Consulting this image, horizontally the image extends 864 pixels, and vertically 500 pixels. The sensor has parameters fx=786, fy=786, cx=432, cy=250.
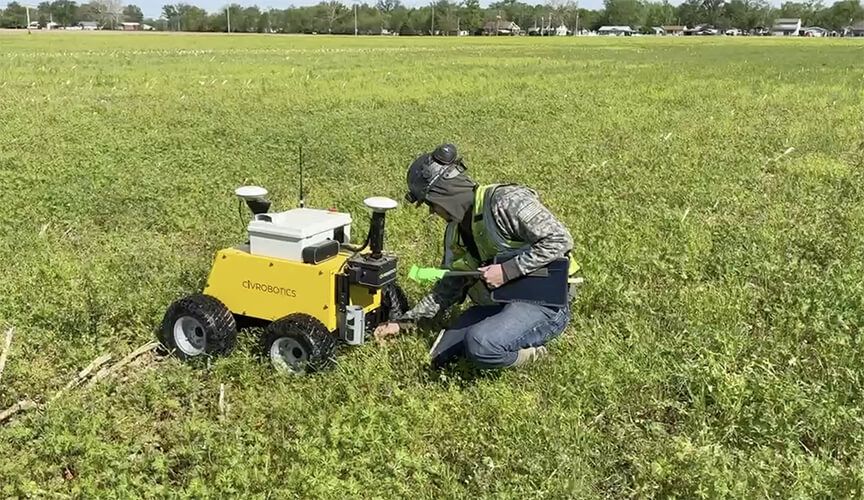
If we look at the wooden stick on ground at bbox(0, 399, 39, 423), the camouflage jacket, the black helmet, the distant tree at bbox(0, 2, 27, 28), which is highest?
the distant tree at bbox(0, 2, 27, 28)

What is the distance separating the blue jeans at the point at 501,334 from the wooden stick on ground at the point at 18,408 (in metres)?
2.21

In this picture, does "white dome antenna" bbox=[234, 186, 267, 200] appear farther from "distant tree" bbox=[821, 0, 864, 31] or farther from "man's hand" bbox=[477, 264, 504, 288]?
"distant tree" bbox=[821, 0, 864, 31]

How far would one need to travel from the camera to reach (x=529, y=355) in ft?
15.0

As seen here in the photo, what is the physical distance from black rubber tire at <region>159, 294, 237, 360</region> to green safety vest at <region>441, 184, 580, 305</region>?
1.38 meters

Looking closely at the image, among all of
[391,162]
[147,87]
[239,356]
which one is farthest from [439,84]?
[239,356]

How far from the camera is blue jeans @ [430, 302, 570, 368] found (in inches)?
171

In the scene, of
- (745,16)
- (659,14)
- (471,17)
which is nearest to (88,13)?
(471,17)

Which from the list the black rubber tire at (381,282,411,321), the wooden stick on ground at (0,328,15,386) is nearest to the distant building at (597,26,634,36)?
the black rubber tire at (381,282,411,321)

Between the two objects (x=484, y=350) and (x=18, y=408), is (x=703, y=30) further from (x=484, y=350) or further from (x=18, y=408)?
(x=18, y=408)

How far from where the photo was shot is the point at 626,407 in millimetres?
4090

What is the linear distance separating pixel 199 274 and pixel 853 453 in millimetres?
4587

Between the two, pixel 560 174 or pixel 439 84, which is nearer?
pixel 560 174

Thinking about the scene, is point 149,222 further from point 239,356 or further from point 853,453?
point 853,453

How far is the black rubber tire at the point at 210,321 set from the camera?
462cm
